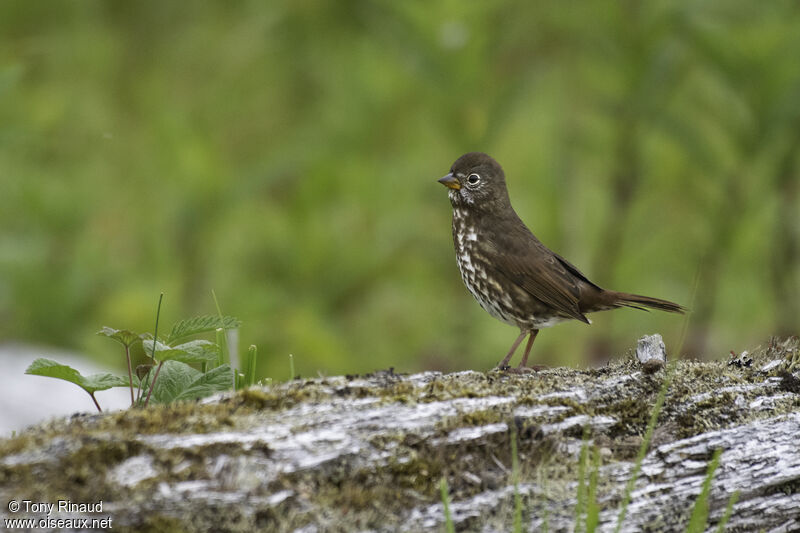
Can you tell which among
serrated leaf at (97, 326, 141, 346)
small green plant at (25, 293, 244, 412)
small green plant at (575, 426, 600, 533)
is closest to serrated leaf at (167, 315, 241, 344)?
small green plant at (25, 293, 244, 412)

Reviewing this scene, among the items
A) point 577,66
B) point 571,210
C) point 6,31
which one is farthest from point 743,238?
point 6,31

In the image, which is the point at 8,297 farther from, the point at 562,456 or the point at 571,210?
the point at 562,456

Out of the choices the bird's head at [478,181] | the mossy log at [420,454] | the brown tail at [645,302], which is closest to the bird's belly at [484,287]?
the bird's head at [478,181]

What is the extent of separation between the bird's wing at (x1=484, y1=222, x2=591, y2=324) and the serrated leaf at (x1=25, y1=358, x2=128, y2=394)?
1.90 meters

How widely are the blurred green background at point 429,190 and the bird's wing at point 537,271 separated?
1.48 metres

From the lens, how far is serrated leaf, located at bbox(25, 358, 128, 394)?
8.27ft

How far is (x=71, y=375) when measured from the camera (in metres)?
2.54

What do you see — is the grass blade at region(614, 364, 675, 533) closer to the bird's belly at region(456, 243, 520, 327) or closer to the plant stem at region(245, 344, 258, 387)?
the plant stem at region(245, 344, 258, 387)

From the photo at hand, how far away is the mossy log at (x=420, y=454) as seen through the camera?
6.61 feet

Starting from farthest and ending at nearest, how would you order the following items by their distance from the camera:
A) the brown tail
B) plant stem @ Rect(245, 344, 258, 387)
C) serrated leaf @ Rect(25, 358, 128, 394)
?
the brown tail
plant stem @ Rect(245, 344, 258, 387)
serrated leaf @ Rect(25, 358, 128, 394)

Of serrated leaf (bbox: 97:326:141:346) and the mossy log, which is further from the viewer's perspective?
serrated leaf (bbox: 97:326:141:346)

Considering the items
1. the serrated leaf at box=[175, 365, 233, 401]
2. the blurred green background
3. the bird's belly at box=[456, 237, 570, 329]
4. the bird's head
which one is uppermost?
the blurred green background

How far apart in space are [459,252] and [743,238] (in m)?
2.53

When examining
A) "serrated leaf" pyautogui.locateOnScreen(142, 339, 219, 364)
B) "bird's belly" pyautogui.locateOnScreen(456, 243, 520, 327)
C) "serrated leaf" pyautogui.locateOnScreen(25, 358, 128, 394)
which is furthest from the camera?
"bird's belly" pyautogui.locateOnScreen(456, 243, 520, 327)
